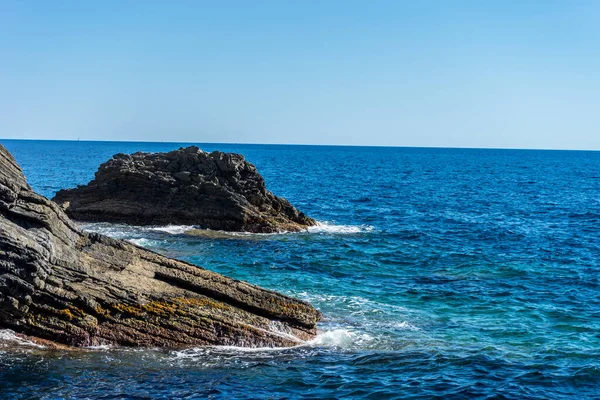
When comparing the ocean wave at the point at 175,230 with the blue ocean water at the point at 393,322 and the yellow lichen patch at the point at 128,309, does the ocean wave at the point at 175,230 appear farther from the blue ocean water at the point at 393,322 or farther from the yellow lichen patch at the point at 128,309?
the yellow lichen patch at the point at 128,309

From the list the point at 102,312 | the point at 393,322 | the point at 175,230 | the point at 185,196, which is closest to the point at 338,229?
the point at 185,196

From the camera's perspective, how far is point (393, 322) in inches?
1065

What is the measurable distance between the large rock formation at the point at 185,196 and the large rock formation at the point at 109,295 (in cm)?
2493

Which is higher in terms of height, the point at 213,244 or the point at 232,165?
the point at 232,165

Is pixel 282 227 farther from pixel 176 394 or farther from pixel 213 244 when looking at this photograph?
pixel 176 394

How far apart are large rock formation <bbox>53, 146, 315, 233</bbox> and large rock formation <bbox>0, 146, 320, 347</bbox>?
2493 cm

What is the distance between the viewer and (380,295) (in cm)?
3169

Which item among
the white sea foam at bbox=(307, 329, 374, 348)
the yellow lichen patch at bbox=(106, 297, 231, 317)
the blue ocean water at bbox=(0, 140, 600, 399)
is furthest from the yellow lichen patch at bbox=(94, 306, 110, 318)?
the white sea foam at bbox=(307, 329, 374, 348)

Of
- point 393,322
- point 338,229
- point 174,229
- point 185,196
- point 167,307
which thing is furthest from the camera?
point 338,229

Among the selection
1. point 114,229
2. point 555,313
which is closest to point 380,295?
point 555,313

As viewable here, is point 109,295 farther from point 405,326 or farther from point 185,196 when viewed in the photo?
point 185,196

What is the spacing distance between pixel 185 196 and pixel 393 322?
29.4m

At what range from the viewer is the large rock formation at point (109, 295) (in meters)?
21.3

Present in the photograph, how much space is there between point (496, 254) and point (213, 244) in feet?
65.4
